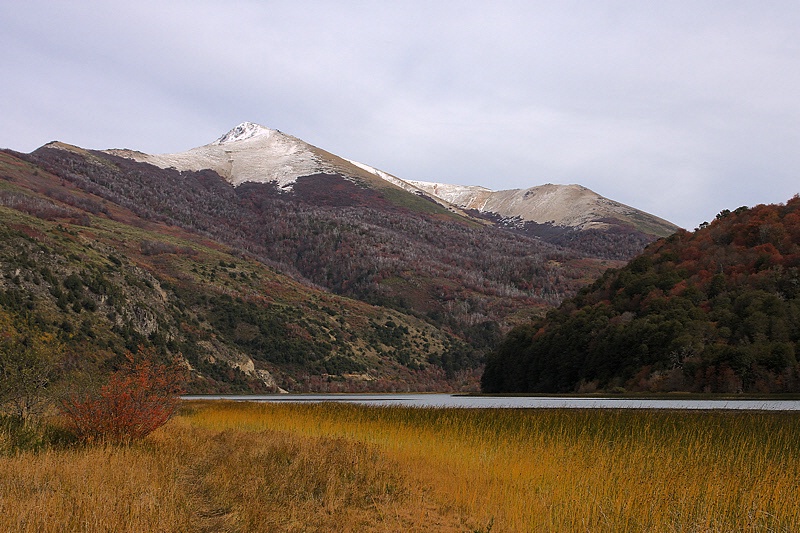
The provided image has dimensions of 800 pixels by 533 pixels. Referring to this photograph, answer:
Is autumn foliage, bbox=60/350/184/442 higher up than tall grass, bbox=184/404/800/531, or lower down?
lower down

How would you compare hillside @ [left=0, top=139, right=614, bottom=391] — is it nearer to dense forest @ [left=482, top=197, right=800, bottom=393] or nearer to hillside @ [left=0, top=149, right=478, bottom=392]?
hillside @ [left=0, top=149, right=478, bottom=392]

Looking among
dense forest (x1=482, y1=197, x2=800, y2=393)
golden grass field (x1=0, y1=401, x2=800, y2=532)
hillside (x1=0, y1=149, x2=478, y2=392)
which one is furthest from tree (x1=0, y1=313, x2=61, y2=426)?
dense forest (x1=482, y1=197, x2=800, y2=393)

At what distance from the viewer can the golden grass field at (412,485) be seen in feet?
34.9

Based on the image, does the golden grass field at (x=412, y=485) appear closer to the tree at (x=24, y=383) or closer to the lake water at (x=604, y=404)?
the tree at (x=24, y=383)

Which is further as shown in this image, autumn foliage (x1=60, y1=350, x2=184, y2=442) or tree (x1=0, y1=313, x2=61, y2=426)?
tree (x1=0, y1=313, x2=61, y2=426)

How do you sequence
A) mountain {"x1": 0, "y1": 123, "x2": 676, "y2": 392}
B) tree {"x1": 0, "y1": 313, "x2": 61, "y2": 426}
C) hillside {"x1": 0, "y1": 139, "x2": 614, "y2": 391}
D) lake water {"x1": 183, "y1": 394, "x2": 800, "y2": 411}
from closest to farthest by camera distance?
tree {"x1": 0, "y1": 313, "x2": 61, "y2": 426}
lake water {"x1": 183, "y1": 394, "x2": 800, "y2": 411}
mountain {"x1": 0, "y1": 123, "x2": 676, "y2": 392}
hillside {"x1": 0, "y1": 139, "x2": 614, "y2": 391}

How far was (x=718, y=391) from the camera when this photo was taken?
44625 mm

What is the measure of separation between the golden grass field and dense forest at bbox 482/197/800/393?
2667 cm

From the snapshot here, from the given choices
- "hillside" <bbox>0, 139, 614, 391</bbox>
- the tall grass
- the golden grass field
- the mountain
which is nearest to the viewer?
the golden grass field

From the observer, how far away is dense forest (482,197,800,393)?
150 feet

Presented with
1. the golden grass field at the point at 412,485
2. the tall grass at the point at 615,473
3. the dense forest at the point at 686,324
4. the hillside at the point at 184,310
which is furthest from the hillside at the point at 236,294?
the tall grass at the point at 615,473

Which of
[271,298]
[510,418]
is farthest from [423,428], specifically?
[271,298]

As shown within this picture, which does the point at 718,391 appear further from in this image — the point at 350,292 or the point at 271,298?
the point at 350,292

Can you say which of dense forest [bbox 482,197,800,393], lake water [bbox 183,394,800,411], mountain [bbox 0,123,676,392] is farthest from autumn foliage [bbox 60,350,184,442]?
dense forest [bbox 482,197,800,393]
